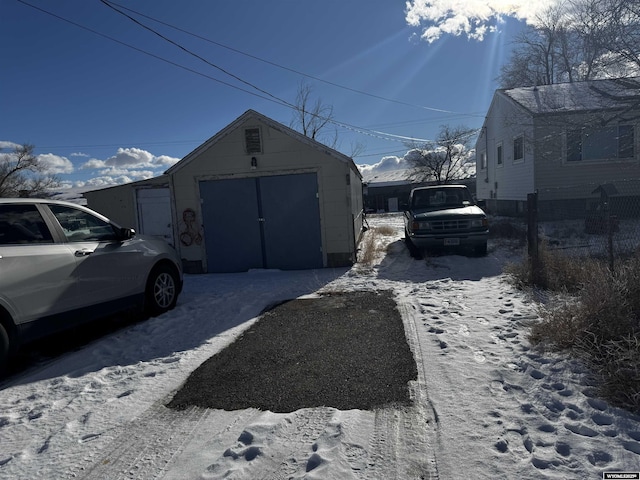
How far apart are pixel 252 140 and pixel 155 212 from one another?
3199 mm

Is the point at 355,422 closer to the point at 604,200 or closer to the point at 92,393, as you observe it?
the point at 92,393

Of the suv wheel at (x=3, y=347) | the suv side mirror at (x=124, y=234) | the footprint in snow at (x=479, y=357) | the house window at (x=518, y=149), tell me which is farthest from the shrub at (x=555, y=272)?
the house window at (x=518, y=149)

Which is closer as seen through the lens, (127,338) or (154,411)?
(154,411)

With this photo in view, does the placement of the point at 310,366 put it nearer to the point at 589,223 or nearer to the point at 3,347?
the point at 3,347

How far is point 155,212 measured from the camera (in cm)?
1005

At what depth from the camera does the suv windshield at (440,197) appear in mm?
10543

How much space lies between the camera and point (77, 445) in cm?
276

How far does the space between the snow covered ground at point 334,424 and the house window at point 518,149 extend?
1387 cm

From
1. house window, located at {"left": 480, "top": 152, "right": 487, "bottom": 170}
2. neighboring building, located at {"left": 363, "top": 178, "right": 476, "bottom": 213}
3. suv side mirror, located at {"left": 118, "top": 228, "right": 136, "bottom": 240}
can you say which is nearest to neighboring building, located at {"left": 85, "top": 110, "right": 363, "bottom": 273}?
suv side mirror, located at {"left": 118, "top": 228, "right": 136, "bottom": 240}

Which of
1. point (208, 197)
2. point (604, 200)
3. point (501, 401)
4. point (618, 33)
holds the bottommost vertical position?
point (501, 401)

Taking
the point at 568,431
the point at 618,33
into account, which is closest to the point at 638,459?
the point at 568,431

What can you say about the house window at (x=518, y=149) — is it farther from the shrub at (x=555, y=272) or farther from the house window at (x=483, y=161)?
the shrub at (x=555, y=272)

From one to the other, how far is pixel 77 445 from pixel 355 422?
1973 millimetres

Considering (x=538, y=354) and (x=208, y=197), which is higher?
(x=208, y=197)
